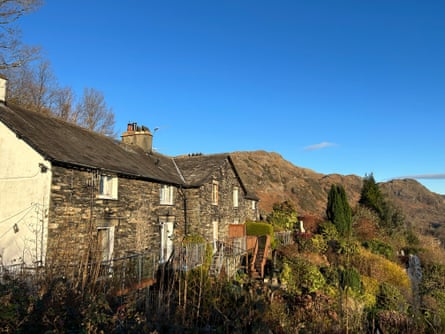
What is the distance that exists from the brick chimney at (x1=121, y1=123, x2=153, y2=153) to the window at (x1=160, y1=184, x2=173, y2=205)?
171 inches

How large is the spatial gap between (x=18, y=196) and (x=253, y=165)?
53.5 m

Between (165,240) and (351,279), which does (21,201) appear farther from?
(351,279)

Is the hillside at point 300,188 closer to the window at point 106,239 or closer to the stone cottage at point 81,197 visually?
the stone cottage at point 81,197

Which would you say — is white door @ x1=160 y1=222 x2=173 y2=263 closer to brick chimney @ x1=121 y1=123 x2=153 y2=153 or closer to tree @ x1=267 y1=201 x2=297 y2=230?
brick chimney @ x1=121 y1=123 x2=153 y2=153

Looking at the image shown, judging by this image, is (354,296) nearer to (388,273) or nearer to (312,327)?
(388,273)

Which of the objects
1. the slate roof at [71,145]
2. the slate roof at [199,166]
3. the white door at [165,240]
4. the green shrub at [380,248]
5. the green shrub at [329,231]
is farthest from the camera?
the green shrub at [329,231]

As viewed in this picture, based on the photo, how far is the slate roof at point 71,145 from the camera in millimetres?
10594

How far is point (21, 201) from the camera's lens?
10.3 metres

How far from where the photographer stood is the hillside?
53656 mm

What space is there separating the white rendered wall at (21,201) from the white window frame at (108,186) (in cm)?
243

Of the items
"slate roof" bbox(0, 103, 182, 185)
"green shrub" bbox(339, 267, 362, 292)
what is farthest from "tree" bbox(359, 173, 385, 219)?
"slate roof" bbox(0, 103, 182, 185)

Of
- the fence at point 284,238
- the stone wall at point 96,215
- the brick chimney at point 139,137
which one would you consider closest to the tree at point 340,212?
the fence at point 284,238

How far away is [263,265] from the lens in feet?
54.1

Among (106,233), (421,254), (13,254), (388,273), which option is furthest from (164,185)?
(421,254)
